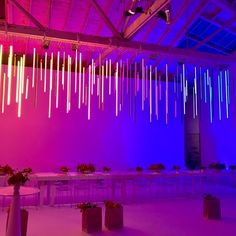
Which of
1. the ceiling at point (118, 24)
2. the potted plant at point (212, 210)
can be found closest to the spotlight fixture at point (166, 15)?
the ceiling at point (118, 24)

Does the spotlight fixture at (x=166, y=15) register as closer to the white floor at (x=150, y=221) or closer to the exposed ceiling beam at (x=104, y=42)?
the exposed ceiling beam at (x=104, y=42)

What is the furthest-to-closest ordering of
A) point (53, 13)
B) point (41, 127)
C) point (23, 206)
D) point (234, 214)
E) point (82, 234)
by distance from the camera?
point (41, 127) < point (53, 13) < point (23, 206) < point (234, 214) < point (82, 234)

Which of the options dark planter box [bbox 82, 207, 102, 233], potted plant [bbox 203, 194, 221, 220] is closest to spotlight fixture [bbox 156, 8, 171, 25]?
potted plant [bbox 203, 194, 221, 220]

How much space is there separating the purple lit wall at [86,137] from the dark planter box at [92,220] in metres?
4.72

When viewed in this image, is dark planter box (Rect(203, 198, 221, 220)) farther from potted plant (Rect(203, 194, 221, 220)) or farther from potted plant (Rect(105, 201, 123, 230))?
potted plant (Rect(105, 201, 123, 230))

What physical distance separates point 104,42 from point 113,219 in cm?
410

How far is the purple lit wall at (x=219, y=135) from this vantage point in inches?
400

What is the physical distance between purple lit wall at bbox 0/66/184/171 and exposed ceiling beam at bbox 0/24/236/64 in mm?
2752

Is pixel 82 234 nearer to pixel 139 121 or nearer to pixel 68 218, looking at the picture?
pixel 68 218

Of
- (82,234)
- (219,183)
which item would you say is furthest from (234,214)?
(219,183)

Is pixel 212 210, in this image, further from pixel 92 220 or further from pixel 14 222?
pixel 14 222

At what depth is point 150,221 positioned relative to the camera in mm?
5238

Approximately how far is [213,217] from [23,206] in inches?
147

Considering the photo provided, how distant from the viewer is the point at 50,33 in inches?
259
